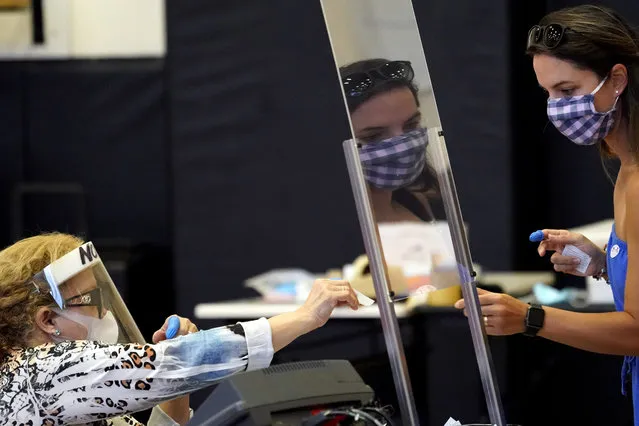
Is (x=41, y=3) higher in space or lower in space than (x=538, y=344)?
higher

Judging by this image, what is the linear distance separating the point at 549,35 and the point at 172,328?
0.91 meters

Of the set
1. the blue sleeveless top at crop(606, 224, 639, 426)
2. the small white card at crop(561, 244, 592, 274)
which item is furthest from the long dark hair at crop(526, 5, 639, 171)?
the small white card at crop(561, 244, 592, 274)

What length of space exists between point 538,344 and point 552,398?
0.46m

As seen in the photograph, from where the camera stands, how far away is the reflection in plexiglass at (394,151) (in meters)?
1.89

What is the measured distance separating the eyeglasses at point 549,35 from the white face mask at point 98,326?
38.5 inches

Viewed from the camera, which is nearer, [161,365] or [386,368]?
[161,365]

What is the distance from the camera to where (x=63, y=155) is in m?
6.95

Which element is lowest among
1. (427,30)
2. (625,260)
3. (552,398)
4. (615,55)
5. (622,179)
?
(552,398)

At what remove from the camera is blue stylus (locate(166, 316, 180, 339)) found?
6.90ft

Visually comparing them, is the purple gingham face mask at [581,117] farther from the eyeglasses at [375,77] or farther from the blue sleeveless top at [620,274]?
A: the eyeglasses at [375,77]

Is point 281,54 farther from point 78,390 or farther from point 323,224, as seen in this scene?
point 78,390

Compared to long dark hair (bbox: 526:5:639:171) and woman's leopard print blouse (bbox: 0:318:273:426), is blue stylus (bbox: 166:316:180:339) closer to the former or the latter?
woman's leopard print blouse (bbox: 0:318:273:426)

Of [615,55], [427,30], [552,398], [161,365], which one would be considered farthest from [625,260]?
[427,30]

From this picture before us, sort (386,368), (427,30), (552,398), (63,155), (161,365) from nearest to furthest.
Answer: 1. (161,365)
2. (386,368)
3. (552,398)
4. (427,30)
5. (63,155)
